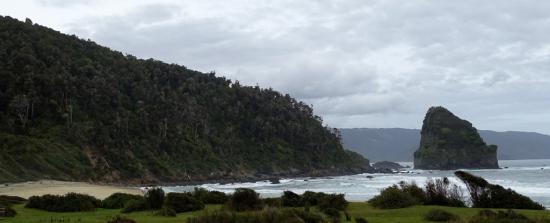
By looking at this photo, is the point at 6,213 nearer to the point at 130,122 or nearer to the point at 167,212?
the point at 167,212

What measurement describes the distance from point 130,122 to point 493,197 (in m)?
112

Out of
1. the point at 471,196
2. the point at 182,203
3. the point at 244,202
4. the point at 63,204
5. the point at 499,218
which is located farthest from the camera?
the point at 471,196

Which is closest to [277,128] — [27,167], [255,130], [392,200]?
[255,130]

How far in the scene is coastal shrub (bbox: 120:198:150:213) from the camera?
2892cm

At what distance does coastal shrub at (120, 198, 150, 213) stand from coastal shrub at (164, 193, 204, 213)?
1112mm

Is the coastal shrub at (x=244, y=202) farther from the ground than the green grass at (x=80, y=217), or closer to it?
farther from the ground

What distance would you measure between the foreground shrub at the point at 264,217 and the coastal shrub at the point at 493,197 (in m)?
15.3

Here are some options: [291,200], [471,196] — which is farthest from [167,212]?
[471,196]

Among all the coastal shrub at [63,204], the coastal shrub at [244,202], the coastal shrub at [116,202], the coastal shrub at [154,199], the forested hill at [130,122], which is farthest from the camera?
the forested hill at [130,122]

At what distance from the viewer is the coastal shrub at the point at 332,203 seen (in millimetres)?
27984

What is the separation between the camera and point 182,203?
1133 inches

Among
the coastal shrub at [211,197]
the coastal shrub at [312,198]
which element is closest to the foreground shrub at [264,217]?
the coastal shrub at [312,198]

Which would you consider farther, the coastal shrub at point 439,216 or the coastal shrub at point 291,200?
the coastal shrub at point 291,200

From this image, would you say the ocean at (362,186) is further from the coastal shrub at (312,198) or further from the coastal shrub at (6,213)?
the coastal shrub at (6,213)
